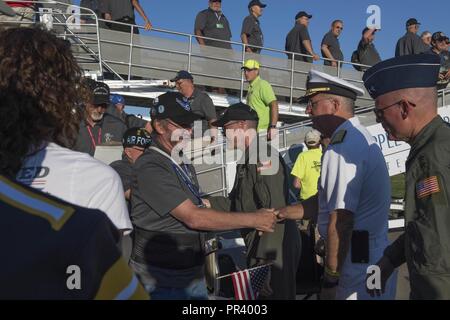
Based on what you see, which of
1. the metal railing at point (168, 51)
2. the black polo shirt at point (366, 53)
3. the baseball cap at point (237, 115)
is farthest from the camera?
the black polo shirt at point (366, 53)

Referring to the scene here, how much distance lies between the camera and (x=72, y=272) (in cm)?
100

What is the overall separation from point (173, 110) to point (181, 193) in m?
0.54

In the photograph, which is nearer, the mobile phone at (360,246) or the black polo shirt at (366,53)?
the mobile phone at (360,246)

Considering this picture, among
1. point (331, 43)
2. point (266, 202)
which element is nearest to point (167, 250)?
point (266, 202)

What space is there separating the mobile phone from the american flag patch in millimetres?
654

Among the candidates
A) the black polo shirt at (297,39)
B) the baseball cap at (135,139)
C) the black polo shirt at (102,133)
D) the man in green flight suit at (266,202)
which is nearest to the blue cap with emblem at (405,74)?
the man in green flight suit at (266,202)

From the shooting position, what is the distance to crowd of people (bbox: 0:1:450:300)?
39.0 inches

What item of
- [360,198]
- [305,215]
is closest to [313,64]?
[305,215]

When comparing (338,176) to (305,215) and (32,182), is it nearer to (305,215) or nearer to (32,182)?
(305,215)

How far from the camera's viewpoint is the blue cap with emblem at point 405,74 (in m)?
2.67

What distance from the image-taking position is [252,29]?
11.5 m

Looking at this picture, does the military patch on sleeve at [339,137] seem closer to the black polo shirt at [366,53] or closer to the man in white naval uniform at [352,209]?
the man in white naval uniform at [352,209]

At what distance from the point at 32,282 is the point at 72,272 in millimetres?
71

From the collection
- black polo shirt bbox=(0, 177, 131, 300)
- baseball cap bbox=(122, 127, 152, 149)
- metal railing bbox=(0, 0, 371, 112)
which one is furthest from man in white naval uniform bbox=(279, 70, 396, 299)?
metal railing bbox=(0, 0, 371, 112)
